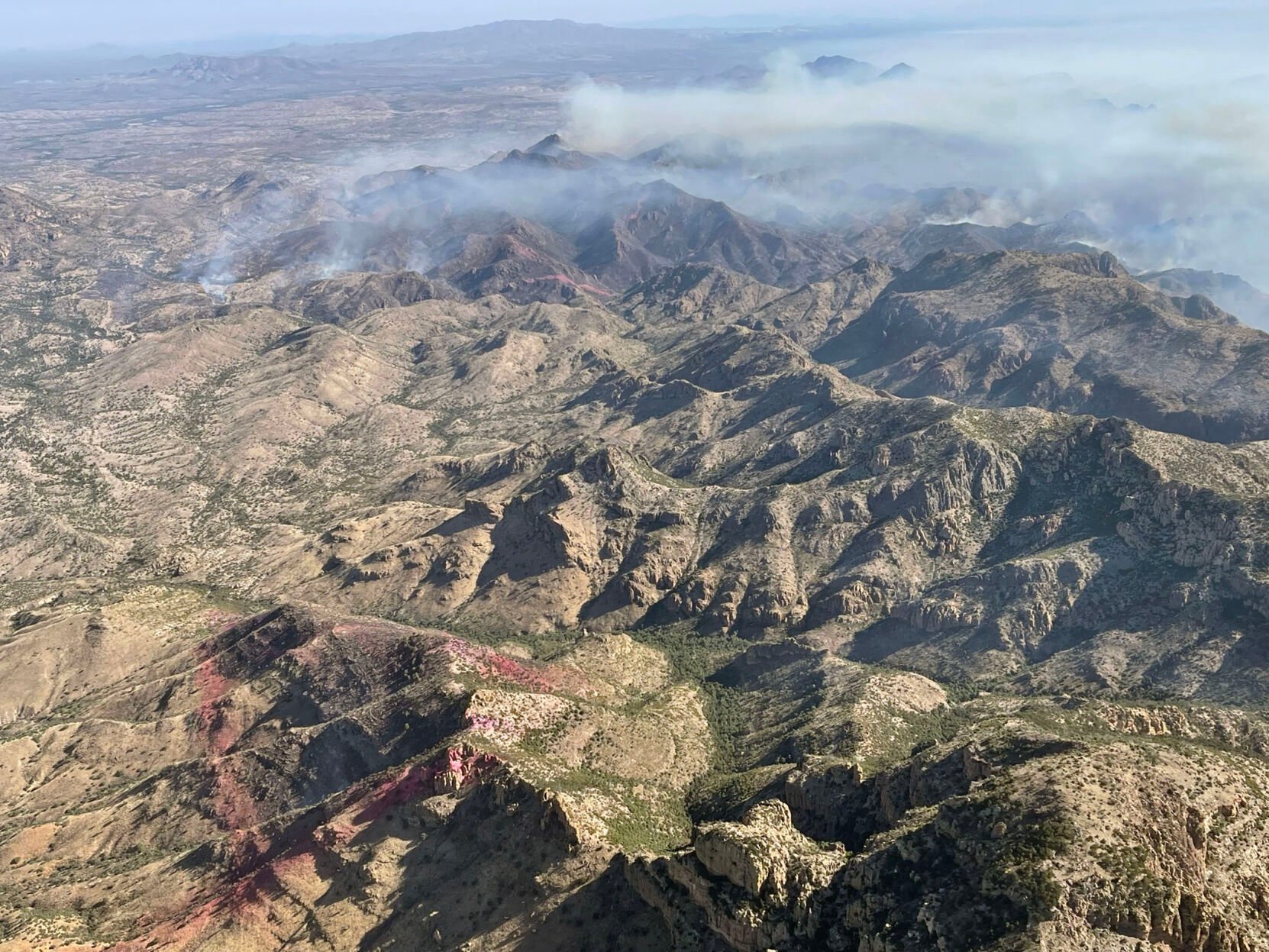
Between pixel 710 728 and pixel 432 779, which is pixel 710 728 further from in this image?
pixel 432 779

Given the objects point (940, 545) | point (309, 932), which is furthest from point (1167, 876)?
point (940, 545)

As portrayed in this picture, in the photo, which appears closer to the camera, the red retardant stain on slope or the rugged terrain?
the rugged terrain

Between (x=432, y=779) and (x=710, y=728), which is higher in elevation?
(x=432, y=779)

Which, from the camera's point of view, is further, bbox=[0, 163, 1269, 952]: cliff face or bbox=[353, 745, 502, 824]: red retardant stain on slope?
bbox=[353, 745, 502, 824]: red retardant stain on slope

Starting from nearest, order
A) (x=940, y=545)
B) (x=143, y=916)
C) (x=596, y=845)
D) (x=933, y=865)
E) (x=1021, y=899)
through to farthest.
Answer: (x=1021, y=899) → (x=933, y=865) → (x=596, y=845) → (x=143, y=916) → (x=940, y=545)

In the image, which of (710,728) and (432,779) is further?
(710,728)

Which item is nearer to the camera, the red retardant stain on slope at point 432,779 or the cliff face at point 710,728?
the cliff face at point 710,728

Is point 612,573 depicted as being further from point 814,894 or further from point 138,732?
point 814,894

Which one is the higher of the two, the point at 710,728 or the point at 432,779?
the point at 432,779

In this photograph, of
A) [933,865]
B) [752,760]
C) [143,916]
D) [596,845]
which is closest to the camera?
[933,865]

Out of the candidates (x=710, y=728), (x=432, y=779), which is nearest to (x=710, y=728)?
(x=710, y=728)

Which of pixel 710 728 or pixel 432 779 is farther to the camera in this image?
pixel 710 728
